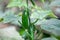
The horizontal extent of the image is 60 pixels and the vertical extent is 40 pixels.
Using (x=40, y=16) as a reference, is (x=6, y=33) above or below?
below

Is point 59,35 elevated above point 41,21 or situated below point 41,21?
below

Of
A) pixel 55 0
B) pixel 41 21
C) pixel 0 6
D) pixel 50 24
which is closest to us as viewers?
pixel 50 24

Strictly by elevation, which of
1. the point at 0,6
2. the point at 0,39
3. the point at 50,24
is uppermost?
the point at 50,24

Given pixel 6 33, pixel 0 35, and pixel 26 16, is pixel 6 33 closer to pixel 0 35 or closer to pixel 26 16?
pixel 0 35

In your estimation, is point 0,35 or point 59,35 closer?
point 0,35

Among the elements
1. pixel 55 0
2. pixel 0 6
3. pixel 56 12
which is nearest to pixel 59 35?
pixel 55 0

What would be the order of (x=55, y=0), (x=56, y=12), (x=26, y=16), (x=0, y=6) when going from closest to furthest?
(x=26, y=16), (x=55, y=0), (x=56, y=12), (x=0, y=6)

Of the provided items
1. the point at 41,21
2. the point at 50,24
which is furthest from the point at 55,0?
the point at 50,24

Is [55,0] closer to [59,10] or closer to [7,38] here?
[7,38]

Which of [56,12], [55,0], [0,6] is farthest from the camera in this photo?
[0,6]
